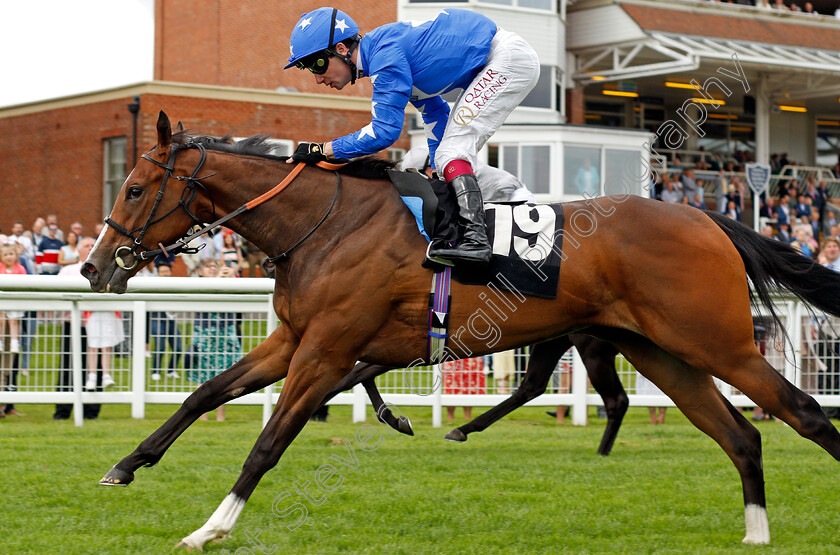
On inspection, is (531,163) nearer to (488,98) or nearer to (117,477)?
(488,98)

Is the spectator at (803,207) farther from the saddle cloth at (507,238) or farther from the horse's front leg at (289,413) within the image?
the horse's front leg at (289,413)

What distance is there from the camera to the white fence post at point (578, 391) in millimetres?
8289

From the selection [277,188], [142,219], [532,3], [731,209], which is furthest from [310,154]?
[532,3]

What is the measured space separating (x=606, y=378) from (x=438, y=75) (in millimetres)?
2996

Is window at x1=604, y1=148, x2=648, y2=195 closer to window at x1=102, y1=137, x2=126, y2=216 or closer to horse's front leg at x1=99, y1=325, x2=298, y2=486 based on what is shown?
window at x1=102, y1=137, x2=126, y2=216

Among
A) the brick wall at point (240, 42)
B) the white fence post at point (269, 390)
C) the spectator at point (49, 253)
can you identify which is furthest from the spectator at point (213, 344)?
the brick wall at point (240, 42)

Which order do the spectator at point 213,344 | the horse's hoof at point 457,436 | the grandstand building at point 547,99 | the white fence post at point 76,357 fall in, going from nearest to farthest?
the horse's hoof at point 457,436
the spectator at point 213,344
the white fence post at point 76,357
the grandstand building at point 547,99

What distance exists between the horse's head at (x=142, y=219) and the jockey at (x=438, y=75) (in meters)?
0.56

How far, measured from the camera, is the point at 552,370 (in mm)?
6551

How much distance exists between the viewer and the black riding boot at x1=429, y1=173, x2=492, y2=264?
4.20 m

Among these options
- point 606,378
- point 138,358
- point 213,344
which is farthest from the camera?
point 138,358

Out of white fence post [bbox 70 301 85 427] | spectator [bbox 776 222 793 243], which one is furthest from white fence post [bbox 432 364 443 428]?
spectator [bbox 776 222 793 243]

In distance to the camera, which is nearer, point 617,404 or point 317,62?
point 317,62

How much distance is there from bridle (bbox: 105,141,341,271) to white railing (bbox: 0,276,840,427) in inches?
126
